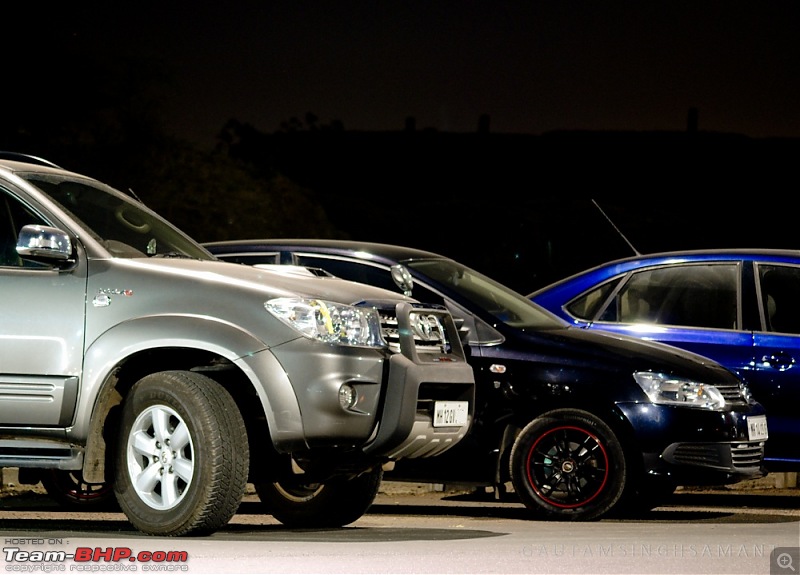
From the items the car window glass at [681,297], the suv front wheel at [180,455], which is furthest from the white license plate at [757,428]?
the suv front wheel at [180,455]

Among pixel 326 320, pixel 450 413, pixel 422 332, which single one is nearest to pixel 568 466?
pixel 450 413

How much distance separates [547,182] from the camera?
6359 centimetres

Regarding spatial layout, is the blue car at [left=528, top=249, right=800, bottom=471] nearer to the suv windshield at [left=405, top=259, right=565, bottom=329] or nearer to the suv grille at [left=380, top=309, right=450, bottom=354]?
the suv windshield at [left=405, top=259, right=565, bottom=329]

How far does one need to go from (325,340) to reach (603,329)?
13.8 ft

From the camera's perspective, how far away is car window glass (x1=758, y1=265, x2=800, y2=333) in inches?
454

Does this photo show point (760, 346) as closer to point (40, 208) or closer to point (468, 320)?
point (468, 320)

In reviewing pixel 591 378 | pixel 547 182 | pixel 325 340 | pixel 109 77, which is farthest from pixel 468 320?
pixel 547 182

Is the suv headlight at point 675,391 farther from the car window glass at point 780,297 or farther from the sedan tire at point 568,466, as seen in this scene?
the car window glass at point 780,297

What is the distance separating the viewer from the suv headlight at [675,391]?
10.2 m

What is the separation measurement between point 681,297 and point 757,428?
1.54 metres

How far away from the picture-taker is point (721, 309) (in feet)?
38.4

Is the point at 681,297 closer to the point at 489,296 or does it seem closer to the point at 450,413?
the point at 489,296

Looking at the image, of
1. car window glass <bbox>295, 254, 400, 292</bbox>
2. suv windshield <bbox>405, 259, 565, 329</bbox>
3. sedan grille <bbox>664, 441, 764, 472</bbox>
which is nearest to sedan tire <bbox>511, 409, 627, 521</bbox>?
sedan grille <bbox>664, 441, 764, 472</bbox>

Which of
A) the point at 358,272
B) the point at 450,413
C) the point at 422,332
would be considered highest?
the point at 358,272
